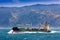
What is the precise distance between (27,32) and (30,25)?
1356 mm

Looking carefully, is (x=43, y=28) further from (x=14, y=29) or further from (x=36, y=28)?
(x=14, y=29)

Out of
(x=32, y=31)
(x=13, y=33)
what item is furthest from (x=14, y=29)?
(x=32, y=31)

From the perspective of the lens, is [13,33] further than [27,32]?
No

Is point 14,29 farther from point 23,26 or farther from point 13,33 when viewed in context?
point 23,26

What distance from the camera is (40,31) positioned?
47469mm

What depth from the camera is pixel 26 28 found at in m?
49.0

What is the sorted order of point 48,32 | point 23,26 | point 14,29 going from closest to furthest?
point 14,29, point 48,32, point 23,26

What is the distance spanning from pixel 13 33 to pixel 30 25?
4.87m

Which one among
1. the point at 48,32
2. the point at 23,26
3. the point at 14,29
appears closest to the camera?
the point at 14,29

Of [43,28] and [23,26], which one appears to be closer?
[43,28]

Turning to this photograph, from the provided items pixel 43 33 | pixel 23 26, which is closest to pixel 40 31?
pixel 43 33

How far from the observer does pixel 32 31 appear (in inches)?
1868

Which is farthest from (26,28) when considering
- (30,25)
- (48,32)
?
(48,32)

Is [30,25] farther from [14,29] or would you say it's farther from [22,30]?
[14,29]
